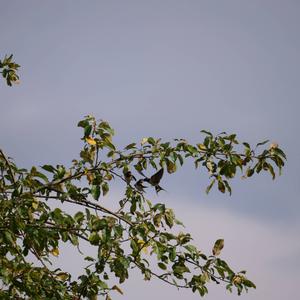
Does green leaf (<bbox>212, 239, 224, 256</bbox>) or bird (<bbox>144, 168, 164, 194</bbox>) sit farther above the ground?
bird (<bbox>144, 168, 164, 194</bbox>)

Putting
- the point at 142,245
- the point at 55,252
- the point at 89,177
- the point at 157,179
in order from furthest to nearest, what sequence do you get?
the point at 55,252, the point at 89,177, the point at 142,245, the point at 157,179

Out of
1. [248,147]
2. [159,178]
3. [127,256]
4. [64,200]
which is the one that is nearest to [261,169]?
[248,147]

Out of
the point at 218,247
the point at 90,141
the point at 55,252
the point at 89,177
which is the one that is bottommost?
the point at 55,252

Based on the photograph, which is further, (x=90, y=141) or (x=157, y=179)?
(x=90, y=141)

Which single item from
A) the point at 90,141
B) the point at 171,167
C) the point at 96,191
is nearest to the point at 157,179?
the point at 171,167

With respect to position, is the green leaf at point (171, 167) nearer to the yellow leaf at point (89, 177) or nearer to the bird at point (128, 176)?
the bird at point (128, 176)

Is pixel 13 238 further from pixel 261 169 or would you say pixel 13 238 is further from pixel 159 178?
pixel 261 169

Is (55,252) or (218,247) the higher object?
(218,247)

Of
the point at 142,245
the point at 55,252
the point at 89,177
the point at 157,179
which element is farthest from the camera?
the point at 55,252

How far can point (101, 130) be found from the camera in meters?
5.54

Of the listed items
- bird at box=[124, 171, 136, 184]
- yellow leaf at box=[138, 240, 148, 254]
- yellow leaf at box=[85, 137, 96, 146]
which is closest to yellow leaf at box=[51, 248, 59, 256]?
yellow leaf at box=[138, 240, 148, 254]

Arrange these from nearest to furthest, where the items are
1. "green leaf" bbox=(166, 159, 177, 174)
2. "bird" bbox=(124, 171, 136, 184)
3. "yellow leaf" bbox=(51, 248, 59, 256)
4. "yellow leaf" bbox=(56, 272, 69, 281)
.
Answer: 1. "green leaf" bbox=(166, 159, 177, 174)
2. "bird" bbox=(124, 171, 136, 184)
3. "yellow leaf" bbox=(56, 272, 69, 281)
4. "yellow leaf" bbox=(51, 248, 59, 256)

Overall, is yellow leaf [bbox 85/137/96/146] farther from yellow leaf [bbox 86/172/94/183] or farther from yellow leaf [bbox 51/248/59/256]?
yellow leaf [bbox 51/248/59/256]

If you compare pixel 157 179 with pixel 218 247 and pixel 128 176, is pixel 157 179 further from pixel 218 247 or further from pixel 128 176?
pixel 218 247
